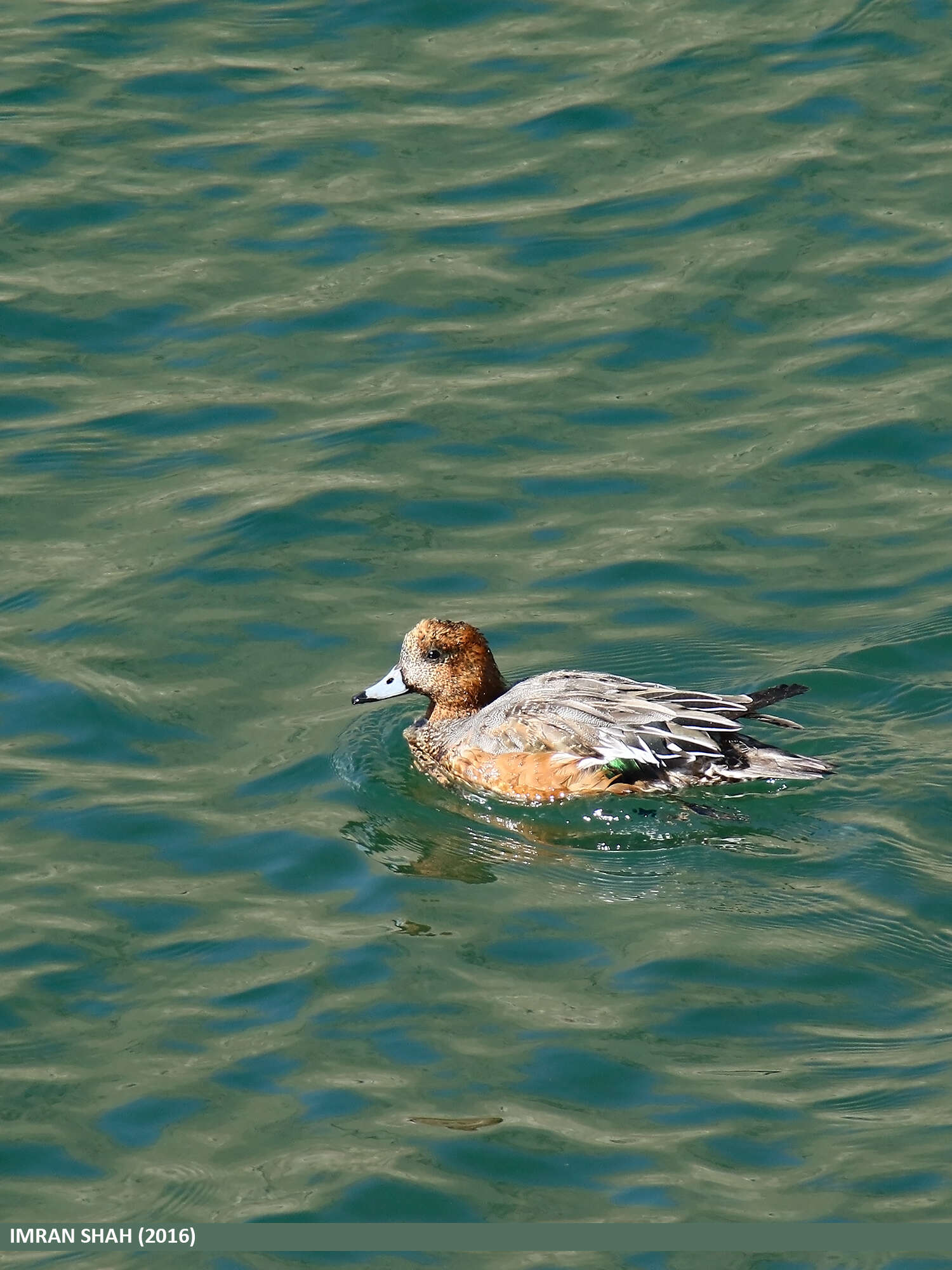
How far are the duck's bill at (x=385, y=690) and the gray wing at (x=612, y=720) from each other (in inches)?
20.0

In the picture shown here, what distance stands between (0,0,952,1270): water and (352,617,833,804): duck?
18 cm

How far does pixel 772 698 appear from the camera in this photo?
866cm

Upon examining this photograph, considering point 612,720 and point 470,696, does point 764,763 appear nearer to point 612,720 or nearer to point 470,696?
point 612,720

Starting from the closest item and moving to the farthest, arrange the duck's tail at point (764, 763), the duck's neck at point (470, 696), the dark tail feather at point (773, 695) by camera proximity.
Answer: the duck's tail at point (764, 763)
the dark tail feather at point (773, 695)
the duck's neck at point (470, 696)

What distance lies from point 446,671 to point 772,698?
173 cm

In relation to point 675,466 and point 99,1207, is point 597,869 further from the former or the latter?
point 675,466

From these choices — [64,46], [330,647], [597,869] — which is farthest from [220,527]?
[64,46]

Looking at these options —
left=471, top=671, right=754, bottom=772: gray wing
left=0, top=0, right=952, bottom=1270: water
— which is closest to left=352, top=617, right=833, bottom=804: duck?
left=471, top=671, right=754, bottom=772: gray wing

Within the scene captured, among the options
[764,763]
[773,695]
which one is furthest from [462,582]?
[764,763]

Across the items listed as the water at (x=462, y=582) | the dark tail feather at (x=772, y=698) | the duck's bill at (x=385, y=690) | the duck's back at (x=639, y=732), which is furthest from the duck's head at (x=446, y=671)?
the dark tail feather at (x=772, y=698)

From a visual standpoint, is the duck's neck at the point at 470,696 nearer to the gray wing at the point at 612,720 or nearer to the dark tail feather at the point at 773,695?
the gray wing at the point at 612,720

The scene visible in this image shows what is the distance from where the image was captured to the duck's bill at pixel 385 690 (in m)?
9.41

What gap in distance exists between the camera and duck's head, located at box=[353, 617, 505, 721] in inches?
372

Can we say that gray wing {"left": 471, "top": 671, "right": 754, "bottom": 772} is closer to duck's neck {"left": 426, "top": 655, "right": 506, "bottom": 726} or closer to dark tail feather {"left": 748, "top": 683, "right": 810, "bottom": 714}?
dark tail feather {"left": 748, "top": 683, "right": 810, "bottom": 714}
